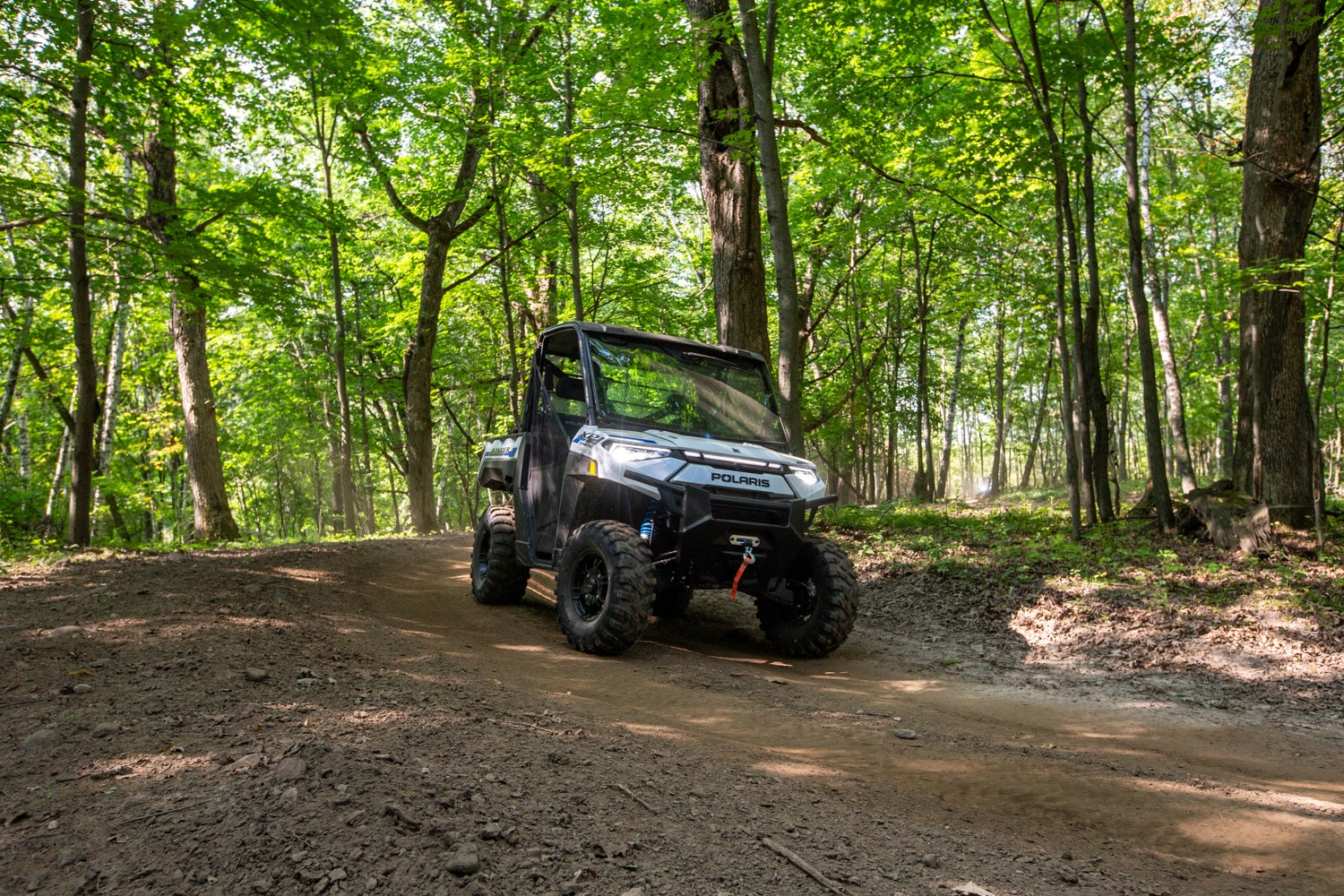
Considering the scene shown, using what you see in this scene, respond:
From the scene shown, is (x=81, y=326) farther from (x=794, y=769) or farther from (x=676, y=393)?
(x=794, y=769)

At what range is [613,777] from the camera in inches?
125

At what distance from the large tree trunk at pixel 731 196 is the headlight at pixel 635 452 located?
16.8 feet

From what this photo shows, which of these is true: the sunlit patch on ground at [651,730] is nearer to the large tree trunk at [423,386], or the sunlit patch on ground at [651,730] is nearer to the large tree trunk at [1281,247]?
the large tree trunk at [1281,247]

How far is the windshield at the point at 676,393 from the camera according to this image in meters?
6.64

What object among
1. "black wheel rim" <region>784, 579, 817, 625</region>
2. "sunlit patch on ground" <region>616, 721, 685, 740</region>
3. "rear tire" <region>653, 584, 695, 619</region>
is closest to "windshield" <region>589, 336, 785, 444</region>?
"black wheel rim" <region>784, 579, 817, 625</region>

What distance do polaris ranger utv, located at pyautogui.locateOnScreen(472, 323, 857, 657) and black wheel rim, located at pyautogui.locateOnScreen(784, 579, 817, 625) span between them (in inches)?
0.4

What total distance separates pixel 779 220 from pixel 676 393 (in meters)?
4.19

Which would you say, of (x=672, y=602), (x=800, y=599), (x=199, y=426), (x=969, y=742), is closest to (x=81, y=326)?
(x=199, y=426)

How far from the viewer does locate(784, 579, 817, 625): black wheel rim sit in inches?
262

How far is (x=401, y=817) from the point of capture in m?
2.59

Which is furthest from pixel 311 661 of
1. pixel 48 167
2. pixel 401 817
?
pixel 48 167

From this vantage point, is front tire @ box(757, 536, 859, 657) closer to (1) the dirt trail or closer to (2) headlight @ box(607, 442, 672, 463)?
(1) the dirt trail

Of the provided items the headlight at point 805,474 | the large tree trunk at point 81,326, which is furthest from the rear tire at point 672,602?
the large tree trunk at point 81,326

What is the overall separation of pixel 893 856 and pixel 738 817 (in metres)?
0.56
